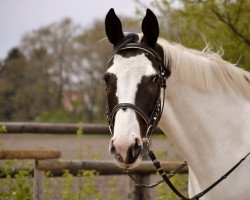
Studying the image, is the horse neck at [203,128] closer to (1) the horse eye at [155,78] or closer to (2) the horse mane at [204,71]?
(2) the horse mane at [204,71]

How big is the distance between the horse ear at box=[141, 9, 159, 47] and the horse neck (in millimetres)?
299

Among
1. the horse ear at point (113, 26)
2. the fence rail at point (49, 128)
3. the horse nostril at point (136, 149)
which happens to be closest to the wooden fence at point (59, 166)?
the fence rail at point (49, 128)

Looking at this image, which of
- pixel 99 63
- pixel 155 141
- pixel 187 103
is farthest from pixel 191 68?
pixel 99 63

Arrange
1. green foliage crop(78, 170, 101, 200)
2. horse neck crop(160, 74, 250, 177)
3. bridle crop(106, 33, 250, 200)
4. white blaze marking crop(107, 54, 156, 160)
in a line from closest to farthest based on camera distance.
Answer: white blaze marking crop(107, 54, 156, 160)
bridle crop(106, 33, 250, 200)
horse neck crop(160, 74, 250, 177)
green foliage crop(78, 170, 101, 200)

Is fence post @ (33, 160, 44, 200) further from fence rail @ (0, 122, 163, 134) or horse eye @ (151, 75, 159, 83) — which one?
horse eye @ (151, 75, 159, 83)

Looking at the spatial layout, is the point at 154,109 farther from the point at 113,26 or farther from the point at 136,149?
the point at 113,26

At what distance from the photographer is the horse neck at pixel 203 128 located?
3361 mm

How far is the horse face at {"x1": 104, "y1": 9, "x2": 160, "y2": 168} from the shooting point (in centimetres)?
283

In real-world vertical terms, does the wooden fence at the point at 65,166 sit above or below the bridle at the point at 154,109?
below

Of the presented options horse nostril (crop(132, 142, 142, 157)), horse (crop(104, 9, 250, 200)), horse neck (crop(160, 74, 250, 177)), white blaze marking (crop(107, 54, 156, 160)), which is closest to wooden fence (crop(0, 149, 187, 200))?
horse (crop(104, 9, 250, 200))

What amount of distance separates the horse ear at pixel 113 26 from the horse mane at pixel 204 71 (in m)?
0.31

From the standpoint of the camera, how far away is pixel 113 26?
333 centimetres

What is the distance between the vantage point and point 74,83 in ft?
112

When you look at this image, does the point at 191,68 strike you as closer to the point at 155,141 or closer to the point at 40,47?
the point at 155,141
